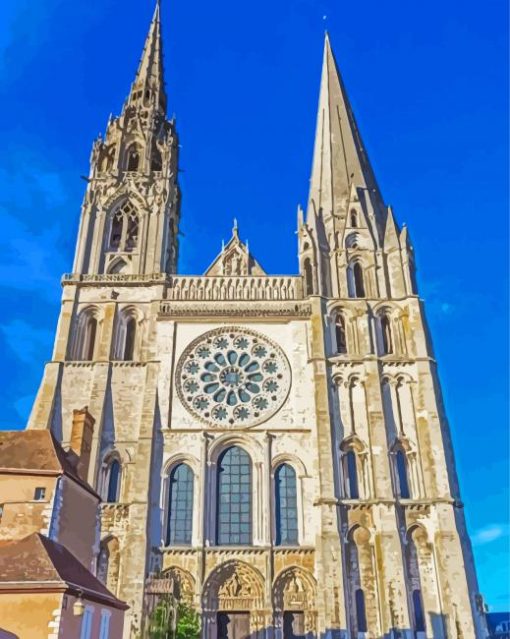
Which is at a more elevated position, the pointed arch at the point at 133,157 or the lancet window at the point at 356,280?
the pointed arch at the point at 133,157

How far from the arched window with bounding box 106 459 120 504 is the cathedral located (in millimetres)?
80

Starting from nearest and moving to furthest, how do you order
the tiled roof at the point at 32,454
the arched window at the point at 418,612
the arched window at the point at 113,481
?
the tiled roof at the point at 32,454, the arched window at the point at 418,612, the arched window at the point at 113,481

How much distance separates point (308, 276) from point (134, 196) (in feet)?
32.8

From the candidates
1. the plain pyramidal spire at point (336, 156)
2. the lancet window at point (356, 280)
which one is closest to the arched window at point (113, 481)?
the lancet window at point (356, 280)

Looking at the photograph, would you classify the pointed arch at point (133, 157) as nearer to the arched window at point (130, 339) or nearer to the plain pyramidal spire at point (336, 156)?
the plain pyramidal spire at point (336, 156)

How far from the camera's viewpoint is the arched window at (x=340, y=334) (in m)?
26.9

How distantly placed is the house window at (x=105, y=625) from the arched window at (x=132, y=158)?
24362mm

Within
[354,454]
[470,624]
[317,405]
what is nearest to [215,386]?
[317,405]

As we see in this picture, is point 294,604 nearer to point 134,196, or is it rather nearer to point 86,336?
point 86,336

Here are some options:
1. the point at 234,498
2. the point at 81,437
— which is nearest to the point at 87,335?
the point at 81,437

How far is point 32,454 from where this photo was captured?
17250 mm

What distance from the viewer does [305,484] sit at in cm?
2303

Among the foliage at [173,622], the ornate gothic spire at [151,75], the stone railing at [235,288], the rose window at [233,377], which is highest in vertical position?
the ornate gothic spire at [151,75]

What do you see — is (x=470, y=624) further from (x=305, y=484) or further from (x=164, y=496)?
(x=164, y=496)
